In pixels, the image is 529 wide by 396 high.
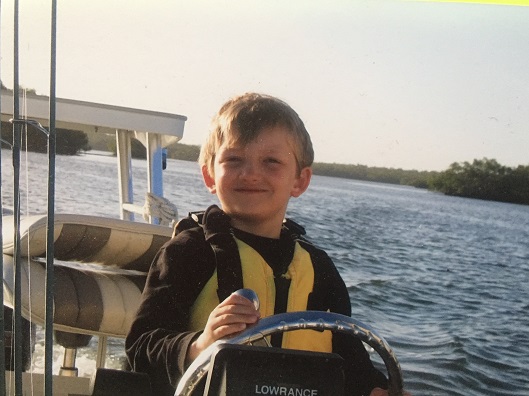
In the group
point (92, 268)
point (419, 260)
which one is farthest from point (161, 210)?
point (419, 260)

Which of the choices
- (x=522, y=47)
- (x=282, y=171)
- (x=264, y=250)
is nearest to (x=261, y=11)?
(x=282, y=171)

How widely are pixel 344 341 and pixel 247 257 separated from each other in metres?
0.21

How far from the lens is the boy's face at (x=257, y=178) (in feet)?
4.51

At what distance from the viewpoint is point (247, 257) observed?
136cm

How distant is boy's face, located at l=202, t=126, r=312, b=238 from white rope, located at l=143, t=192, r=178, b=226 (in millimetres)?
673

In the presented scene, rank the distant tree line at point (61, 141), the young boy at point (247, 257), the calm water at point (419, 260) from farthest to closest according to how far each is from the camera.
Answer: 1. the calm water at point (419, 260)
2. the distant tree line at point (61, 141)
3. the young boy at point (247, 257)

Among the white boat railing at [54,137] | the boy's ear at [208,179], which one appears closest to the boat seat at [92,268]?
the white boat railing at [54,137]

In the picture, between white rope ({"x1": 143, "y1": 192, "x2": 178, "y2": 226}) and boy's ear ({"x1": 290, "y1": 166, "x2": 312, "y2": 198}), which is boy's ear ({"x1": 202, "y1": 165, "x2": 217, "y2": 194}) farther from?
white rope ({"x1": 143, "y1": 192, "x2": 178, "y2": 226})

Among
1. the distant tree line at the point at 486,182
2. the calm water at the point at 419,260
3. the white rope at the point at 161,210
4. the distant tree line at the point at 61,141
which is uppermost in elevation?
the distant tree line at the point at 61,141

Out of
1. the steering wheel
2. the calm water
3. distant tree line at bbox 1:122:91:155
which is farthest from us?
the calm water

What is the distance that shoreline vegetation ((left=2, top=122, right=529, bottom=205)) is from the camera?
1979mm

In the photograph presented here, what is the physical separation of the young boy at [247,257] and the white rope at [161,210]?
0.67 metres

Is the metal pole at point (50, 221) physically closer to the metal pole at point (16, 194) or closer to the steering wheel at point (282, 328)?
the metal pole at point (16, 194)

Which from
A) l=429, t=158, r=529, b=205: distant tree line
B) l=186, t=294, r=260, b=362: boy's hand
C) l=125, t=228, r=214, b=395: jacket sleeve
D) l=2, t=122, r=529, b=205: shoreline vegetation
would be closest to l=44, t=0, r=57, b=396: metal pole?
l=125, t=228, r=214, b=395: jacket sleeve
